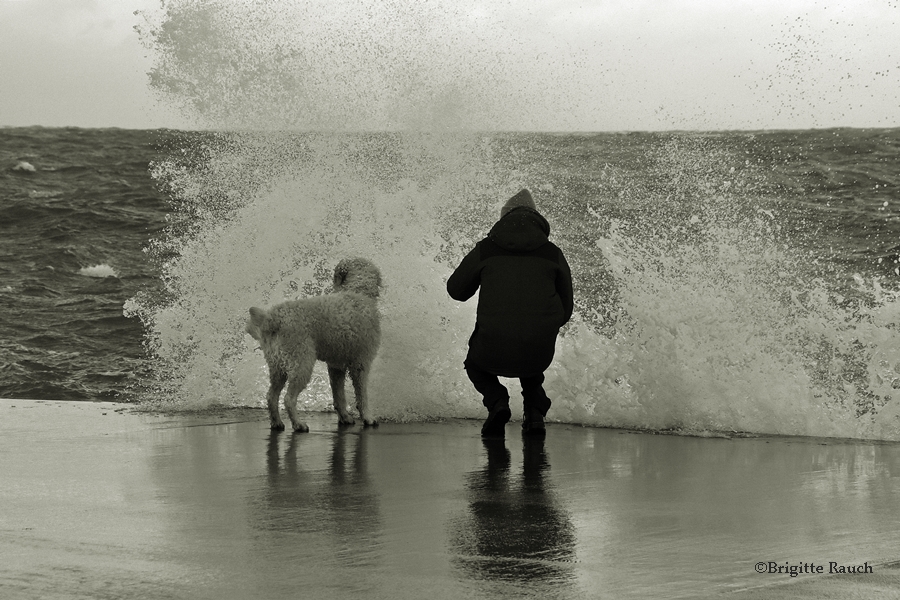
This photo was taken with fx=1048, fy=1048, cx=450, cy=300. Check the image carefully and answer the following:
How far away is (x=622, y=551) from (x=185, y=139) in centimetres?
5597

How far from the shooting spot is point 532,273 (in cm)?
757

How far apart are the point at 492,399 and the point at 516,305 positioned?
2.50 feet

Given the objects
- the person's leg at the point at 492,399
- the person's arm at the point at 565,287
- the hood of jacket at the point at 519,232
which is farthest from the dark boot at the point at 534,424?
the hood of jacket at the point at 519,232

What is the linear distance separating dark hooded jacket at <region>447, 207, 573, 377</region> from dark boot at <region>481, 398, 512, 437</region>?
244 millimetres

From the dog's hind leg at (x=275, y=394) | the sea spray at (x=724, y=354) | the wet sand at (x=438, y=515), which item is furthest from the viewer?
the sea spray at (x=724, y=354)

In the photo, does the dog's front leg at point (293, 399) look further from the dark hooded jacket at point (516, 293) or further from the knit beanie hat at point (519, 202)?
the knit beanie hat at point (519, 202)

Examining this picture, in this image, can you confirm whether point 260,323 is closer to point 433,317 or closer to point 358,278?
point 358,278

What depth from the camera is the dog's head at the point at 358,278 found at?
8422 mm

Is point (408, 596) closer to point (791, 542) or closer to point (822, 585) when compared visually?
point (822, 585)

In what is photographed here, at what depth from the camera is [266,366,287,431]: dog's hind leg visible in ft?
26.4

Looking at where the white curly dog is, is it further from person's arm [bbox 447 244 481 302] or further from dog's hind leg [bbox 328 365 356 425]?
person's arm [bbox 447 244 481 302]

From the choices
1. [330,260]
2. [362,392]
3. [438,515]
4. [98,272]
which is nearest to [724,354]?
[362,392]

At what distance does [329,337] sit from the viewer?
8.10 metres

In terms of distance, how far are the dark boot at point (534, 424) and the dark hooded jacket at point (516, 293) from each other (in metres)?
0.35
